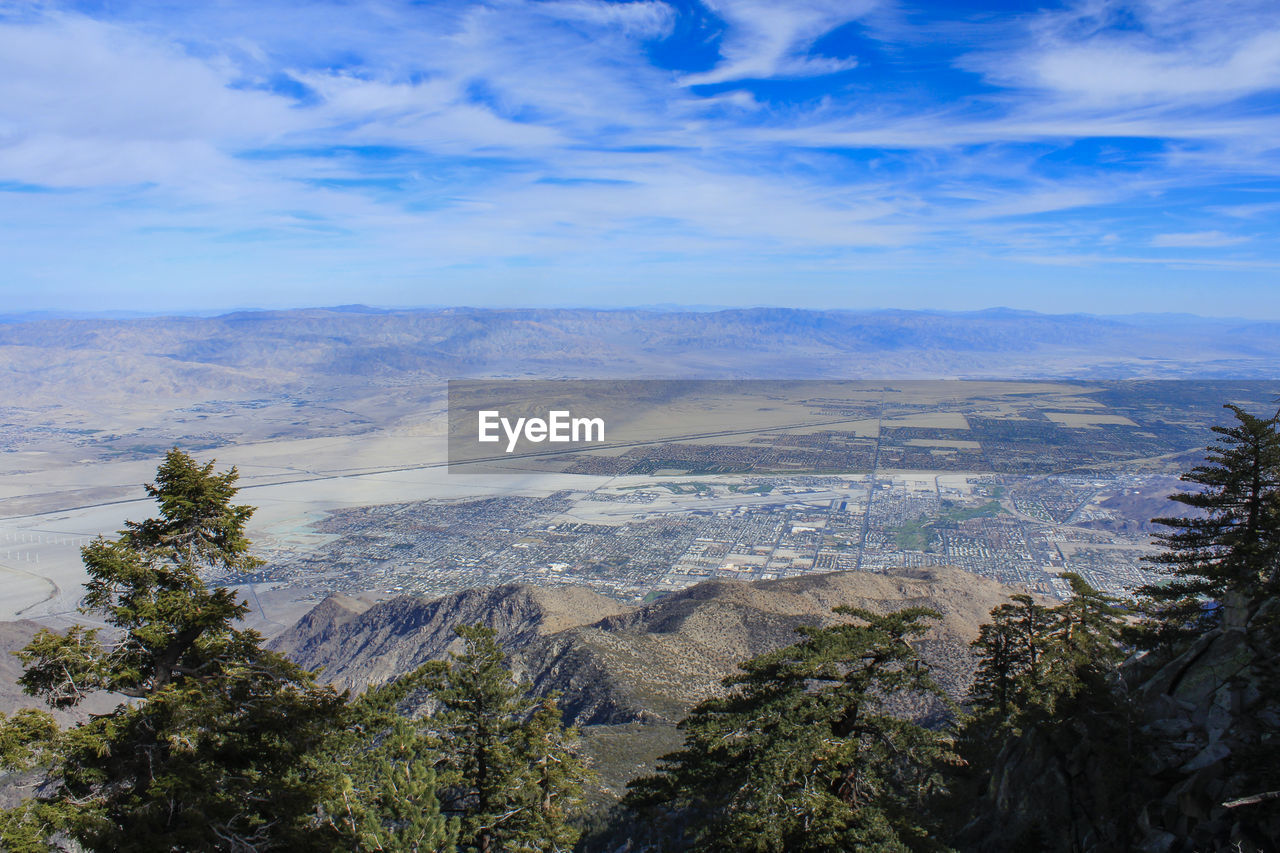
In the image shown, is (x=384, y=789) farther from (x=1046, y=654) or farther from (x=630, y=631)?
(x=630, y=631)

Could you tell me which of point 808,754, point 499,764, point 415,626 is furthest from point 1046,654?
point 415,626

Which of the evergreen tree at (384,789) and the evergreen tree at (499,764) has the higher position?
the evergreen tree at (384,789)

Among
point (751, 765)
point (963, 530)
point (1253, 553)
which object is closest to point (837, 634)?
point (751, 765)

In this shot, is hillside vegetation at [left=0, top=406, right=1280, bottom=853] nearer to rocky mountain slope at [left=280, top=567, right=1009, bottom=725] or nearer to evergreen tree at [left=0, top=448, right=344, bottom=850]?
evergreen tree at [left=0, top=448, right=344, bottom=850]

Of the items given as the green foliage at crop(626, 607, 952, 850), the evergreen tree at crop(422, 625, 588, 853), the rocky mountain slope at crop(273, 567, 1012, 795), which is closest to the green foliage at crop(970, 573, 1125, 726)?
the green foliage at crop(626, 607, 952, 850)

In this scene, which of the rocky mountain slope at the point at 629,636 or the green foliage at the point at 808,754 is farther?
the rocky mountain slope at the point at 629,636

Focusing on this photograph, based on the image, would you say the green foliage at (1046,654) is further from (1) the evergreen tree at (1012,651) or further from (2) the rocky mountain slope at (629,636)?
(2) the rocky mountain slope at (629,636)

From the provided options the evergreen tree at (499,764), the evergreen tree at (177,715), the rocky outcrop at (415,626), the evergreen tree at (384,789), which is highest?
the evergreen tree at (177,715)

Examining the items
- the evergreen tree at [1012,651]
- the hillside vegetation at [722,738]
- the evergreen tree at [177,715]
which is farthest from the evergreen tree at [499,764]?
the evergreen tree at [1012,651]

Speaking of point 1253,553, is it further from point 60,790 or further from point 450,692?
point 60,790
